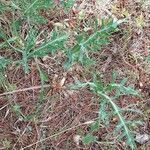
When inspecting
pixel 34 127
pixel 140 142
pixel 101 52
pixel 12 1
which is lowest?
pixel 140 142

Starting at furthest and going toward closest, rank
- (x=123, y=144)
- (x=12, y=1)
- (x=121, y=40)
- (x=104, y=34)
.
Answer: (x=121, y=40)
(x=123, y=144)
(x=12, y=1)
(x=104, y=34)

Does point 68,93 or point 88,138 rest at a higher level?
point 68,93

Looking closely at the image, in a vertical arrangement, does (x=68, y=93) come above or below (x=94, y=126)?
above

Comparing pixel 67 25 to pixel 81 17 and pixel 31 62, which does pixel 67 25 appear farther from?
pixel 31 62

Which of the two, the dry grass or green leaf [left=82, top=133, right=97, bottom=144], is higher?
the dry grass

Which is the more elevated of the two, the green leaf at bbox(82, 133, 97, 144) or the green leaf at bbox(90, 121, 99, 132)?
the green leaf at bbox(90, 121, 99, 132)

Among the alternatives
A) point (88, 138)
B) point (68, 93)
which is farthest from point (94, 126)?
point (68, 93)

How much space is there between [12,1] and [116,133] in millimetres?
855

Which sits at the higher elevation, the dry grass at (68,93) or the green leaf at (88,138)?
the dry grass at (68,93)

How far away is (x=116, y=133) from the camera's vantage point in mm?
2021

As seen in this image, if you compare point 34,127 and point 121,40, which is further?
point 121,40

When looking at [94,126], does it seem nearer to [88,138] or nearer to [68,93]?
[88,138]

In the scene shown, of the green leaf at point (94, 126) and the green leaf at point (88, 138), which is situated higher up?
the green leaf at point (94, 126)

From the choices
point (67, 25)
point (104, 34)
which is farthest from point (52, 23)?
point (104, 34)
